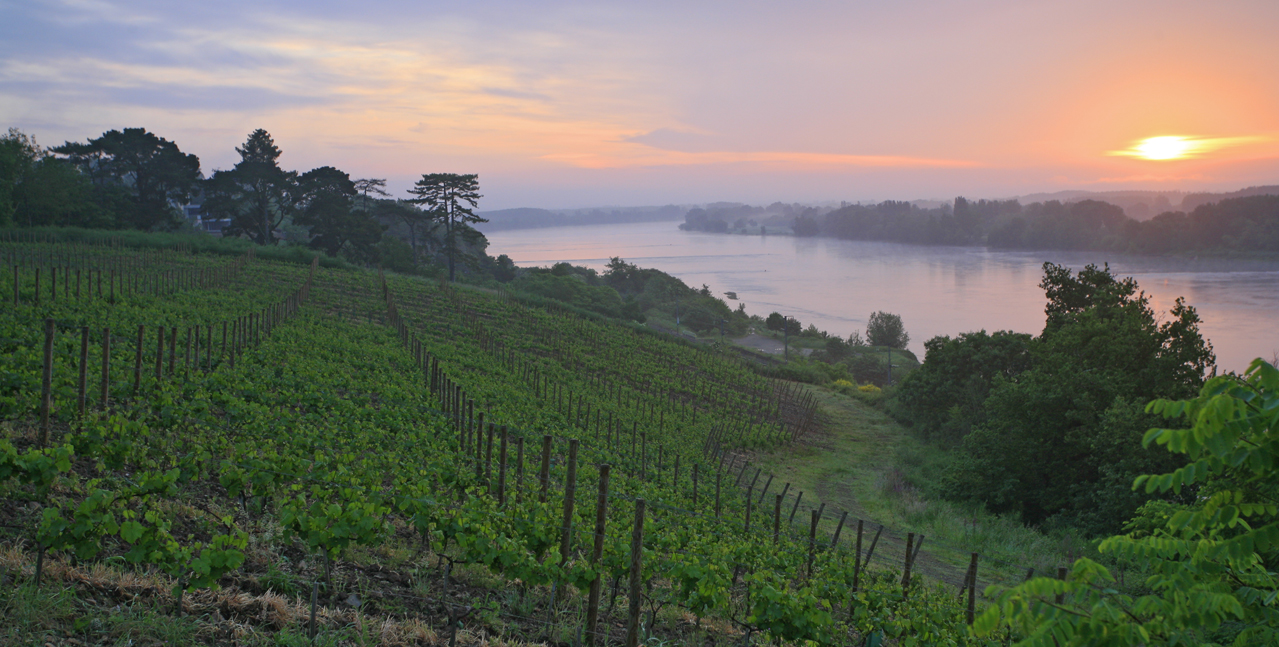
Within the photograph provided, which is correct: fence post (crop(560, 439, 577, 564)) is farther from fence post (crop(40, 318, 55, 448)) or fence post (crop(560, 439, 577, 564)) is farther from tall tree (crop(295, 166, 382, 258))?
tall tree (crop(295, 166, 382, 258))

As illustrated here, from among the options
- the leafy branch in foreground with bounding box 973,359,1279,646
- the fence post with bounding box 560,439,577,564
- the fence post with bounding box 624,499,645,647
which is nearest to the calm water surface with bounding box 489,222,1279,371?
the leafy branch in foreground with bounding box 973,359,1279,646

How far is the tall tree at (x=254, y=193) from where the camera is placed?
2199 inches

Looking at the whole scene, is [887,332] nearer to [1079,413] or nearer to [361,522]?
[1079,413]

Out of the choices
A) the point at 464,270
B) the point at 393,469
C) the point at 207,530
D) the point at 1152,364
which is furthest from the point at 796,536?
the point at 464,270

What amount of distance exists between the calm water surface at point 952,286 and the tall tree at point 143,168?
208ft

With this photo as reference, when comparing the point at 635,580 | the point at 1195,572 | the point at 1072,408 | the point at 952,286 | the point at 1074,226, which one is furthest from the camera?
the point at 1074,226

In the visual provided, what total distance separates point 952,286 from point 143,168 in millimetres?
91198

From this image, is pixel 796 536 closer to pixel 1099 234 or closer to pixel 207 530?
pixel 207 530

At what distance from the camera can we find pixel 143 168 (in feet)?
181

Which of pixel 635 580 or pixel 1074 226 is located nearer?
pixel 635 580

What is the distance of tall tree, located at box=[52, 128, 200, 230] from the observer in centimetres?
5488

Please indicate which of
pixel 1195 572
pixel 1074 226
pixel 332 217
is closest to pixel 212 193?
pixel 332 217

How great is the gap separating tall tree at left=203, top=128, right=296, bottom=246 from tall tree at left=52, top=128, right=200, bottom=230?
7.61ft

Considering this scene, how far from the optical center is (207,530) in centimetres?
612
